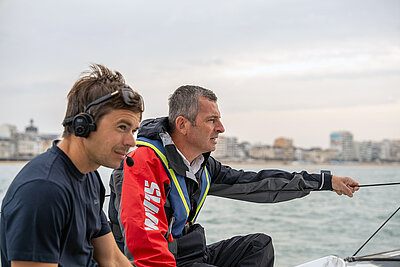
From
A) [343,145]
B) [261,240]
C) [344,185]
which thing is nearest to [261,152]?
[343,145]

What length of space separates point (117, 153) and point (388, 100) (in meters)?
47.0

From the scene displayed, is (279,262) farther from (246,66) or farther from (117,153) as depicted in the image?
(246,66)

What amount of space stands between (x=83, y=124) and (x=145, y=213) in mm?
678

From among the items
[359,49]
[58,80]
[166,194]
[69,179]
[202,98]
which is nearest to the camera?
[69,179]

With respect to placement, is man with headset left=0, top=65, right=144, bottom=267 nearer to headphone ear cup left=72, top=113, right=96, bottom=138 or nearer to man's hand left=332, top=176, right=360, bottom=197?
headphone ear cup left=72, top=113, right=96, bottom=138

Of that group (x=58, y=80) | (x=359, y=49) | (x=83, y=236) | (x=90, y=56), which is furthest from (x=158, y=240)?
(x=359, y=49)

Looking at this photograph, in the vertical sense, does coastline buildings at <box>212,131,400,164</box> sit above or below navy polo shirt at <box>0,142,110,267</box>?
below

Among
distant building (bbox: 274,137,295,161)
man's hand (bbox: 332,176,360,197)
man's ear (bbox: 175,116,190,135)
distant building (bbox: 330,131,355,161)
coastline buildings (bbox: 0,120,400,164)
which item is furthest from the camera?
distant building (bbox: 330,131,355,161)

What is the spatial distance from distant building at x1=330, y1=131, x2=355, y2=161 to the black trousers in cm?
2608

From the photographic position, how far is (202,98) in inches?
86.0

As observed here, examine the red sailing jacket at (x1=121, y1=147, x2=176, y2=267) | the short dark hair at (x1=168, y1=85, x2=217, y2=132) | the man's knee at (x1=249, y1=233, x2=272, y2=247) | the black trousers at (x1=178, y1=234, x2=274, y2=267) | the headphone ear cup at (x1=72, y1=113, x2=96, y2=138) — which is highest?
the short dark hair at (x1=168, y1=85, x2=217, y2=132)

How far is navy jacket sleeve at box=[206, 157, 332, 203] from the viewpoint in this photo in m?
2.45

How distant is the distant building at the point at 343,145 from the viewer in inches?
1107

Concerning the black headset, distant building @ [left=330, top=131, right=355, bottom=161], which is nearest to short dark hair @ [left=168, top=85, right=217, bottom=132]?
the black headset
